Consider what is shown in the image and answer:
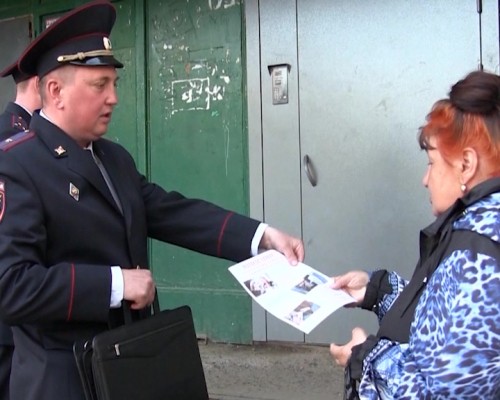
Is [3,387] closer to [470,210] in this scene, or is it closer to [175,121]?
[470,210]

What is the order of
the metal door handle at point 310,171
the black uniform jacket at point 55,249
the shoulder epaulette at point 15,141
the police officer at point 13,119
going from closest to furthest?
1. the black uniform jacket at point 55,249
2. the shoulder epaulette at point 15,141
3. the police officer at point 13,119
4. the metal door handle at point 310,171

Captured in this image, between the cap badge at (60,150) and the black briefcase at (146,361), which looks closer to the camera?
the black briefcase at (146,361)

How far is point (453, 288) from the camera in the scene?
5.37ft

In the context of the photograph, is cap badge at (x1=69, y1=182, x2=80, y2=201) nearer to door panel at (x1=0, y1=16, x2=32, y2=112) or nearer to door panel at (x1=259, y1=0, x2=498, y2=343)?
door panel at (x1=259, y1=0, x2=498, y2=343)

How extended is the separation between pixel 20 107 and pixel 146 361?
1.63m

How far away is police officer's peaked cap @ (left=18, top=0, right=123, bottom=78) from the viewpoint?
220 centimetres

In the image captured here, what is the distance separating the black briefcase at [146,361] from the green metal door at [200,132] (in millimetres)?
2873

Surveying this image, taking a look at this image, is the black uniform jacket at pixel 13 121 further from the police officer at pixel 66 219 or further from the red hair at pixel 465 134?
the red hair at pixel 465 134

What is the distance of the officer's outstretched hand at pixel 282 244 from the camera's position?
8.43 ft

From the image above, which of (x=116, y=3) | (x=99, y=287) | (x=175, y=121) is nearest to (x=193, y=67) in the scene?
(x=175, y=121)

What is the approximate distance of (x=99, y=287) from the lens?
79.3 inches

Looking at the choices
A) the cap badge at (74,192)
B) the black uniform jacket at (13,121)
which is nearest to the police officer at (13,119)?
the black uniform jacket at (13,121)

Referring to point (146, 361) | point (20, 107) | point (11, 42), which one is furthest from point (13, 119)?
point (11, 42)

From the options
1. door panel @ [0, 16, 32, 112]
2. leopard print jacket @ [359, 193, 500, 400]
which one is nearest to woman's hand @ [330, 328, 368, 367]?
leopard print jacket @ [359, 193, 500, 400]
